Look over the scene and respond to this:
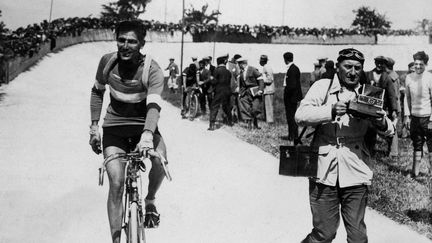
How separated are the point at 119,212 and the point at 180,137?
8.57 meters

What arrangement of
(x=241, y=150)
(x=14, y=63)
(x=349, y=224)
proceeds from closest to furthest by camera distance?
(x=349, y=224)
(x=241, y=150)
(x=14, y=63)

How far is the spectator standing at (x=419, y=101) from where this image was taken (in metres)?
8.44

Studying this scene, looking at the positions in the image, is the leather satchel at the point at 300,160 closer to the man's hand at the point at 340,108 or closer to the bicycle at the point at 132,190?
the man's hand at the point at 340,108

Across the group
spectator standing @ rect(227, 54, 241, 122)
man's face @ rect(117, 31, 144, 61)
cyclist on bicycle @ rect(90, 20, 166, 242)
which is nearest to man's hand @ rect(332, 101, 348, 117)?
cyclist on bicycle @ rect(90, 20, 166, 242)

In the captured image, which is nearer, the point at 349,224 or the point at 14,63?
the point at 349,224

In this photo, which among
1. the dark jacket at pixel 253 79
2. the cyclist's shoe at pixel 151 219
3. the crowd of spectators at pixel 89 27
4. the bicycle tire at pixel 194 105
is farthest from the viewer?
the crowd of spectators at pixel 89 27

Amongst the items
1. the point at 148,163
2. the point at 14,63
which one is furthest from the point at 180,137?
the point at 14,63

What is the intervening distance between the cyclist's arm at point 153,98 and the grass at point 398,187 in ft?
11.2

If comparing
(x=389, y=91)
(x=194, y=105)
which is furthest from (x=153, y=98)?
(x=194, y=105)

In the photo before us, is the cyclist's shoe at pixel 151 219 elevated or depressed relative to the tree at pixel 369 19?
depressed

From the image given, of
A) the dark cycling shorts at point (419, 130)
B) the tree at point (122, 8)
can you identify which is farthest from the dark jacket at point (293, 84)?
the tree at point (122, 8)

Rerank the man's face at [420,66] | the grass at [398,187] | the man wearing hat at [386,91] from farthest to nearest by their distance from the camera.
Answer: the man wearing hat at [386,91], the man's face at [420,66], the grass at [398,187]

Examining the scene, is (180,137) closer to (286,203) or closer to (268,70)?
(268,70)

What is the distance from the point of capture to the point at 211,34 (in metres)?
61.3
